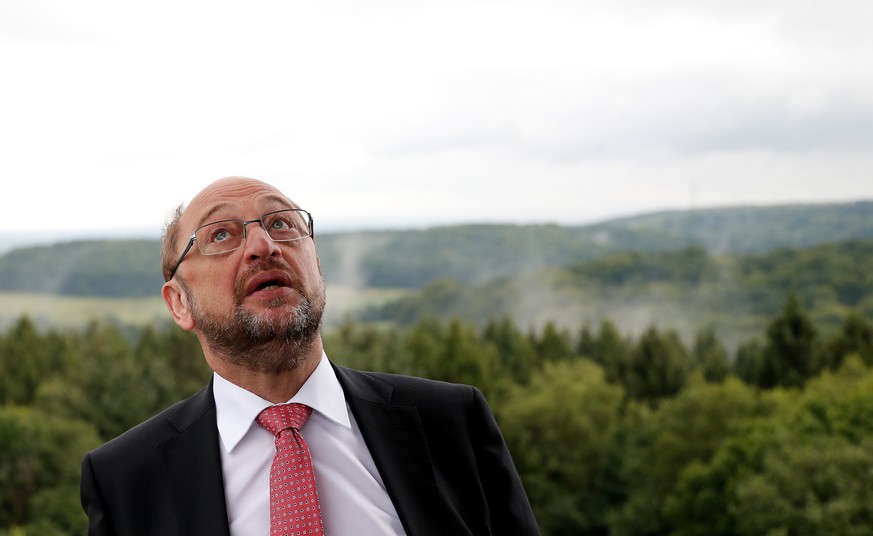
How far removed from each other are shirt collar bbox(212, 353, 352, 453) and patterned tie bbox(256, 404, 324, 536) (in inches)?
2.3

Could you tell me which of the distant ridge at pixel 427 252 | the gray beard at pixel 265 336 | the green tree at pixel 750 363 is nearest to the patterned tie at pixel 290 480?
the gray beard at pixel 265 336

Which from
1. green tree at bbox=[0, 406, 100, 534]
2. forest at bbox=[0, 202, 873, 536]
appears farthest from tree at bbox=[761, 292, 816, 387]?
green tree at bbox=[0, 406, 100, 534]

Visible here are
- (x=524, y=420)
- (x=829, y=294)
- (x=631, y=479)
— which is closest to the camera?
(x=631, y=479)

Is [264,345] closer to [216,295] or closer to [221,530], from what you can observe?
[216,295]

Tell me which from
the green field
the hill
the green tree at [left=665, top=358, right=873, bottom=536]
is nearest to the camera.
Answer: the green tree at [left=665, top=358, right=873, bottom=536]

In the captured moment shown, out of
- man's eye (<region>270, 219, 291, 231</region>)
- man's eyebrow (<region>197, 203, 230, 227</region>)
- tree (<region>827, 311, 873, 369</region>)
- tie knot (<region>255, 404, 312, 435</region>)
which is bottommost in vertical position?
tree (<region>827, 311, 873, 369</region>)

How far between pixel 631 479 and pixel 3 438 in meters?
31.2

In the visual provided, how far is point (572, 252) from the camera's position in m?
192

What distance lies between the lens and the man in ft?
10.3

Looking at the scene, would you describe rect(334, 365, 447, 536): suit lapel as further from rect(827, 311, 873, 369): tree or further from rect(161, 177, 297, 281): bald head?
rect(827, 311, 873, 369): tree

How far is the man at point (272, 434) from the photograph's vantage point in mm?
3129

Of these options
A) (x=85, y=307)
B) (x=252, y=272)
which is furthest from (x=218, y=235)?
(x=85, y=307)

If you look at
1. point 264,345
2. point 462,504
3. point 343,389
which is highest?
point 264,345

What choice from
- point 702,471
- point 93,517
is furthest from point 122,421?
point 93,517
